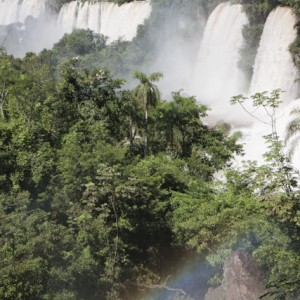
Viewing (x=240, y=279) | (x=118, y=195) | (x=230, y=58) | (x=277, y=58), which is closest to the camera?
(x=240, y=279)

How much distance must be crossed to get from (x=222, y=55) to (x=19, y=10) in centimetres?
4571

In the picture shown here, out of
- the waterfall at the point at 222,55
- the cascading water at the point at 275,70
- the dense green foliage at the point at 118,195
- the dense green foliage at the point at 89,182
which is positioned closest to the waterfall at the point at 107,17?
the waterfall at the point at 222,55

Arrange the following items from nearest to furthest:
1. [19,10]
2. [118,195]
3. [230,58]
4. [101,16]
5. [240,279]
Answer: [240,279] < [118,195] < [230,58] < [101,16] < [19,10]

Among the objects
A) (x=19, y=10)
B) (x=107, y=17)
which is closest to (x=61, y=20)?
(x=107, y=17)

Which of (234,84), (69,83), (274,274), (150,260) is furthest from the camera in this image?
(234,84)

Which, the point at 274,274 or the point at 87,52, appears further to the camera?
the point at 87,52

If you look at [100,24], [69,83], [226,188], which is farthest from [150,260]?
[100,24]

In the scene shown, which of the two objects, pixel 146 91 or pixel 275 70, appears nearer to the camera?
pixel 146 91

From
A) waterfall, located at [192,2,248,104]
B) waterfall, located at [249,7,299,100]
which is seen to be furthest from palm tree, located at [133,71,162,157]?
waterfall, located at [192,2,248,104]

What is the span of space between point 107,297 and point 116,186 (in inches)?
116

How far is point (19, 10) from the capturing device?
229 ft

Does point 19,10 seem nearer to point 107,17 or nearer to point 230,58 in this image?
point 107,17

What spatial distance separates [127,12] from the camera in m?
51.2

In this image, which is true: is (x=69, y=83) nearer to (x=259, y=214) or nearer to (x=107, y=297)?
(x=107, y=297)
